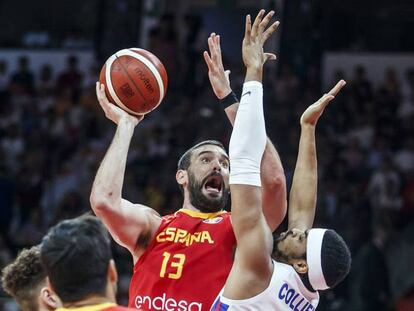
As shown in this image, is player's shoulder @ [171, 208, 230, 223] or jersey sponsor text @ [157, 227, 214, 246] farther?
player's shoulder @ [171, 208, 230, 223]

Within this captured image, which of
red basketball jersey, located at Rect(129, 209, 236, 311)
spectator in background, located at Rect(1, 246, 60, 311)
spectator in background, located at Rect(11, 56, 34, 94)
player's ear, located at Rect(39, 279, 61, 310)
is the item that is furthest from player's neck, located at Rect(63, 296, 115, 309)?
spectator in background, located at Rect(11, 56, 34, 94)

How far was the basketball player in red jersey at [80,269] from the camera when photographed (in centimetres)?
338

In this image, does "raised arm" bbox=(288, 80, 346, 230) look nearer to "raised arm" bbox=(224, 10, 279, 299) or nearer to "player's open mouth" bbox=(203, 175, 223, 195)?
"player's open mouth" bbox=(203, 175, 223, 195)

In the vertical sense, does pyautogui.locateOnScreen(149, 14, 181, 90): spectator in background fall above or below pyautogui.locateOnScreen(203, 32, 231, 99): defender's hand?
below

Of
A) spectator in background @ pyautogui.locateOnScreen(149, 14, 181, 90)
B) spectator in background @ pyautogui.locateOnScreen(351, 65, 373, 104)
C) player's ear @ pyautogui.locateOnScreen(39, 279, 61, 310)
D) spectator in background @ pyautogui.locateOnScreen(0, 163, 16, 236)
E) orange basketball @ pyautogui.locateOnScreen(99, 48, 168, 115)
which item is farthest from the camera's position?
spectator in background @ pyautogui.locateOnScreen(149, 14, 181, 90)

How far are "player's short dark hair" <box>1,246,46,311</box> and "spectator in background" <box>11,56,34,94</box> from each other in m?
12.5

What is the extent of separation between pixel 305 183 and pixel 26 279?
1726 millimetres

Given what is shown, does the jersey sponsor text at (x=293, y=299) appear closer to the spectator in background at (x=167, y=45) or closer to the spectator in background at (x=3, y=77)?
the spectator in background at (x=167, y=45)

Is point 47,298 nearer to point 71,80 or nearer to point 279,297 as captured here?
point 279,297

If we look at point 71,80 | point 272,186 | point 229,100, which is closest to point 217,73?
point 229,100

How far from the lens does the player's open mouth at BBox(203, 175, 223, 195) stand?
525 centimetres

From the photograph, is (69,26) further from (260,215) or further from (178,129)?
(260,215)

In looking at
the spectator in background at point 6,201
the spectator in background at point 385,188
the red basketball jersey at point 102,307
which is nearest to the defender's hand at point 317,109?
the red basketball jersey at point 102,307

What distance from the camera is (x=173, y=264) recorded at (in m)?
5.03
